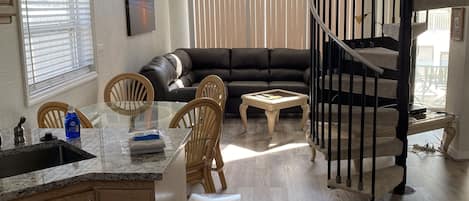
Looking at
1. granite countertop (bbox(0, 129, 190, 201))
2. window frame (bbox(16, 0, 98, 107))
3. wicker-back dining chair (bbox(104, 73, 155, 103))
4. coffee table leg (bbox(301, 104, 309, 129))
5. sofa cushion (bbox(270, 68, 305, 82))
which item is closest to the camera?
granite countertop (bbox(0, 129, 190, 201))

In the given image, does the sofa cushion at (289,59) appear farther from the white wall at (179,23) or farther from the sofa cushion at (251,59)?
the white wall at (179,23)

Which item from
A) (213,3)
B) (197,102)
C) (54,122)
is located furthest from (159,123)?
(213,3)

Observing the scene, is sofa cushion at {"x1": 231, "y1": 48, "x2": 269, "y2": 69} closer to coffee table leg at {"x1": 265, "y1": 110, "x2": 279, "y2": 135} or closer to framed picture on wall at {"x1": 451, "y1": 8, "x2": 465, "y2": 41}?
coffee table leg at {"x1": 265, "y1": 110, "x2": 279, "y2": 135}

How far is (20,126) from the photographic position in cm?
235

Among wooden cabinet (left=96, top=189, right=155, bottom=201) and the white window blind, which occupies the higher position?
the white window blind

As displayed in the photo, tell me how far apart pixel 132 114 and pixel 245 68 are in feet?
12.4

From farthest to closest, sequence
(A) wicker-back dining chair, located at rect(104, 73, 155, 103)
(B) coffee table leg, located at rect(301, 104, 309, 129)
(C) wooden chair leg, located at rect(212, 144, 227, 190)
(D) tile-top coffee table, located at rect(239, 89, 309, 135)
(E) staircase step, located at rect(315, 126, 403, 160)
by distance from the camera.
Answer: (B) coffee table leg, located at rect(301, 104, 309, 129) → (D) tile-top coffee table, located at rect(239, 89, 309, 135) → (A) wicker-back dining chair, located at rect(104, 73, 155, 103) → (C) wooden chair leg, located at rect(212, 144, 227, 190) → (E) staircase step, located at rect(315, 126, 403, 160)

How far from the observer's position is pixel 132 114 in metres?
3.70

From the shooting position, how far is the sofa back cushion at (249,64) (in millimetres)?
7184

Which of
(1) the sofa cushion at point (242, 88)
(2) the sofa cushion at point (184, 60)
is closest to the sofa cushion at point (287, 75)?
(1) the sofa cushion at point (242, 88)

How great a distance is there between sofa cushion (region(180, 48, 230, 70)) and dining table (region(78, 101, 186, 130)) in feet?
11.0

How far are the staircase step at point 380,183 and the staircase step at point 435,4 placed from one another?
Result: 132 cm

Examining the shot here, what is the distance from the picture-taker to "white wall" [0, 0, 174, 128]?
113 inches

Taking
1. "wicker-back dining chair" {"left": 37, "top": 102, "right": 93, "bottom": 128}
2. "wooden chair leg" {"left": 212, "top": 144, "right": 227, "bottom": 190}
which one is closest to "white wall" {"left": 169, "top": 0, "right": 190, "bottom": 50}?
"wooden chair leg" {"left": 212, "top": 144, "right": 227, "bottom": 190}
